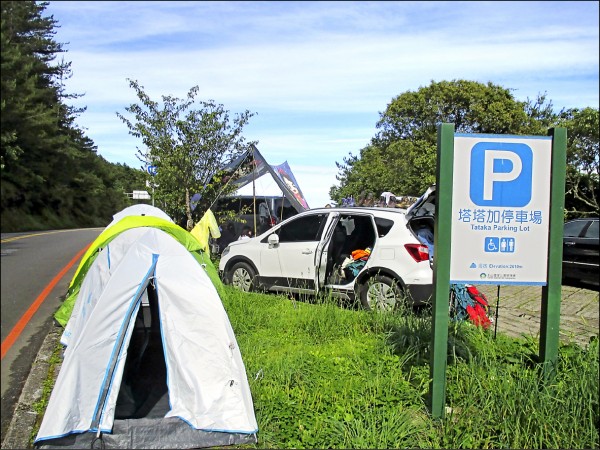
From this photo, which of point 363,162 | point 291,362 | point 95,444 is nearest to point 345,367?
point 291,362

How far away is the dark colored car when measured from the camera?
9492 millimetres

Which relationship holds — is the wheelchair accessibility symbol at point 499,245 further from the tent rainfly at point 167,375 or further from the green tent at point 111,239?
the green tent at point 111,239

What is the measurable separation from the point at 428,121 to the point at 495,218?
83.6 ft

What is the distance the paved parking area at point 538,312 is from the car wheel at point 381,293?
1363 millimetres

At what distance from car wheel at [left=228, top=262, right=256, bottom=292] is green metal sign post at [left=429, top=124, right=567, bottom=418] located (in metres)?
5.18

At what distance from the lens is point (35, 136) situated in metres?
3.82

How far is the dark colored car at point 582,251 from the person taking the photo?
9.49 m

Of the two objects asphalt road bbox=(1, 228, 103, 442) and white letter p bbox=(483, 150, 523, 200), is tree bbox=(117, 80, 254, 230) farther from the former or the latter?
white letter p bbox=(483, 150, 523, 200)

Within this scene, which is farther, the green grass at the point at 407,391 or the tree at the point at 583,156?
the tree at the point at 583,156

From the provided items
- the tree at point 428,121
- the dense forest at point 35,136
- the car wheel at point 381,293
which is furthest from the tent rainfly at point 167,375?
the tree at point 428,121

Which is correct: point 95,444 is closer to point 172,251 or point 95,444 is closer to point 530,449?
point 172,251

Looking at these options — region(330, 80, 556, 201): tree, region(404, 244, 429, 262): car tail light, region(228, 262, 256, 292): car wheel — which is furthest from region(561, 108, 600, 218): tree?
region(228, 262, 256, 292): car wheel

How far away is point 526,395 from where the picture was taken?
3.64 meters

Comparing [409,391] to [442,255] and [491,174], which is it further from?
[491,174]
